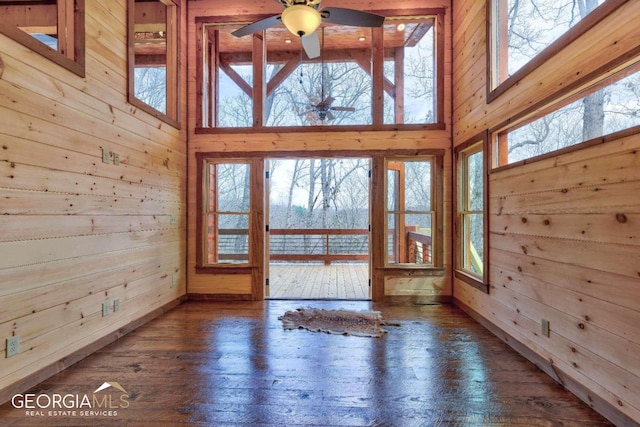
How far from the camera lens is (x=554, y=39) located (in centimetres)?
221

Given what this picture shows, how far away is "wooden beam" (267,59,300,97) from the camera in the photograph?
5.04 meters

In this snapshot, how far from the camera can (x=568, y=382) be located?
80.7 inches

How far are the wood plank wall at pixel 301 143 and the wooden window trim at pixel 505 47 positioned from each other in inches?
40.2

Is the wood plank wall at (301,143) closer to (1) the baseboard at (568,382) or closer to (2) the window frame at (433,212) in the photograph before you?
(2) the window frame at (433,212)

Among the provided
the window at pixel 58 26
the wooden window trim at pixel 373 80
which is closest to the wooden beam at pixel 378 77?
the wooden window trim at pixel 373 80

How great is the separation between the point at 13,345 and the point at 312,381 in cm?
199

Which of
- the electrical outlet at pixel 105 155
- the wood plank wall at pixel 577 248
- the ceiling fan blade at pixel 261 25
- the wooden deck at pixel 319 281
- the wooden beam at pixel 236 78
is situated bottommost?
the wooden deck at pixel 319 281

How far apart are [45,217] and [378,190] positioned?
11.3 ft

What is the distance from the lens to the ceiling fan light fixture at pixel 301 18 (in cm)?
236

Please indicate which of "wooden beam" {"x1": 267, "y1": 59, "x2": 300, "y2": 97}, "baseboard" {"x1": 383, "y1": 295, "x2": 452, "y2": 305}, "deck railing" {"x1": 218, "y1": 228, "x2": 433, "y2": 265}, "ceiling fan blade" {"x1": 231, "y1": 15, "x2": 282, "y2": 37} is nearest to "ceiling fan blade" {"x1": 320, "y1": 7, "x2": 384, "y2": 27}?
"ceiling fan blade" {"x1": 231, "y1": 15, "x2": 282, "y2": 37}

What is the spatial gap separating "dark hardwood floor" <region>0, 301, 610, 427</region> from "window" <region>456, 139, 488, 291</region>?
72cm

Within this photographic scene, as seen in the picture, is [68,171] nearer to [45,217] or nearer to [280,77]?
[45,217]

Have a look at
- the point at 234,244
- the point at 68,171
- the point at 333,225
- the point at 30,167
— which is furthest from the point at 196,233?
the point at 333,225

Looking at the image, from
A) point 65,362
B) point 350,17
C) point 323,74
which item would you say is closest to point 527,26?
point 350,17
